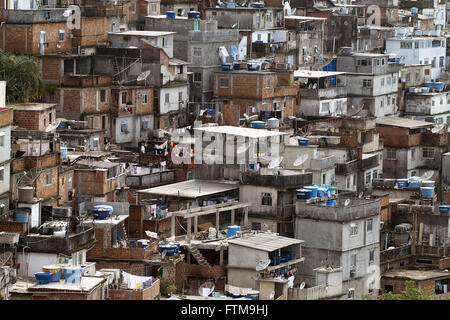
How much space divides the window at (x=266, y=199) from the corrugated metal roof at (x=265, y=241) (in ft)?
9.94

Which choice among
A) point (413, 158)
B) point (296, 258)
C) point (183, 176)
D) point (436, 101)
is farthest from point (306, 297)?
point (436, 101)

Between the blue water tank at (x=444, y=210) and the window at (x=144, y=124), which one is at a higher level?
the window at (x=144, y=124)

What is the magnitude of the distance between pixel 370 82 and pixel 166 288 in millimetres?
35615

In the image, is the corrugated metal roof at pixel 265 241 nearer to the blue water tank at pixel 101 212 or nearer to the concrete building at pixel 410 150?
the blue water tank at pixel 101 212

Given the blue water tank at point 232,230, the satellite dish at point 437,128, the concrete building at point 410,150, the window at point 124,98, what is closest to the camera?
the blue water tank at point 232,230

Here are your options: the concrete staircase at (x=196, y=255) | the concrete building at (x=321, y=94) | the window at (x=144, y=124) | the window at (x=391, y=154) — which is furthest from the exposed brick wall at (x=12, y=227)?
the window at (x=391, y=154)

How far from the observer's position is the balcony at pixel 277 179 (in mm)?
43062

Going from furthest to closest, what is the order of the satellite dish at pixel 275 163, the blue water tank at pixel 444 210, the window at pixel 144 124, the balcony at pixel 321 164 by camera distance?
the window at pixel 144 124
the balcony at pixel 321 164
the blue water tank at pixel 444 210
the satellite dish at pixel 275 163

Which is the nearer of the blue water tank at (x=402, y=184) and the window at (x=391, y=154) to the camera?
the blue water tank at (x=402, y=184)

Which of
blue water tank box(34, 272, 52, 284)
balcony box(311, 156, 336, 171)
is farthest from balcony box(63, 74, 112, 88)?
blue water tank box(34, 272, 52, 284)

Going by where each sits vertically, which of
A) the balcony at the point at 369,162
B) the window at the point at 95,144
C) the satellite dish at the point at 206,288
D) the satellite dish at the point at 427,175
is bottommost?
the satellite dish at the point at 206,288

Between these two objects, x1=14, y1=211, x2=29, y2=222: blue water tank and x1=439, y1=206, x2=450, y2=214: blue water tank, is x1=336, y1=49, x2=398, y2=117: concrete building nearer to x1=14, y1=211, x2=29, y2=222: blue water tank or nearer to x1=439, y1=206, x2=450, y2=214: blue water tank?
x1=439, y1=206, x2=450, y2=214: blue water tank

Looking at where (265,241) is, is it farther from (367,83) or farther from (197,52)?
(367,83)

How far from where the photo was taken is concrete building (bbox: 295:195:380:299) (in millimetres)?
41094
